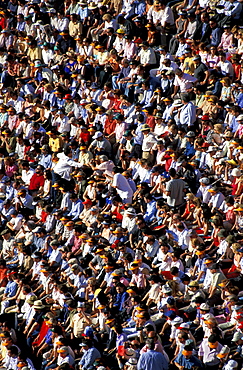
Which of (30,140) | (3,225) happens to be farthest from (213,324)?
(30,140)

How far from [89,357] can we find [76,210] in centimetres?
625

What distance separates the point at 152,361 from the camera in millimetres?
20312

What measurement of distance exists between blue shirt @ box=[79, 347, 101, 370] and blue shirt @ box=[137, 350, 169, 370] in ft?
4.80

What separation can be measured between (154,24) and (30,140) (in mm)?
5379

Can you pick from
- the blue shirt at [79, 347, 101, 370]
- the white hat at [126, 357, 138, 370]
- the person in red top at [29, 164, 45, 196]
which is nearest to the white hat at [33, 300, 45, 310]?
the blue shirt at [79, 347, 101, 370]

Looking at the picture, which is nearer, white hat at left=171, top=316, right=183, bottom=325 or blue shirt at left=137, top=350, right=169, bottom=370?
blue shirt at left=137, top=350, right=169, bottom=370

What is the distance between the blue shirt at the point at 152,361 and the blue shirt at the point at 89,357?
4.80 feet

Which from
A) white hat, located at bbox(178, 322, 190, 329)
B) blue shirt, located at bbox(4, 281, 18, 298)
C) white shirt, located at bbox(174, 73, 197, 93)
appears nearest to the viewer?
white hat, located at bbox(178, 322, 190, 329)

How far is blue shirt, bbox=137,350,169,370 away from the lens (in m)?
20.3

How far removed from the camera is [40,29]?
112ft

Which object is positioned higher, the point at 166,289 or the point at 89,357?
the point at 166,289

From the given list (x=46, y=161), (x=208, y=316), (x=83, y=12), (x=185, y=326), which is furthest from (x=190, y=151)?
(x=83, y=12)

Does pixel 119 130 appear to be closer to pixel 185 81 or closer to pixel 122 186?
pixel 185 81

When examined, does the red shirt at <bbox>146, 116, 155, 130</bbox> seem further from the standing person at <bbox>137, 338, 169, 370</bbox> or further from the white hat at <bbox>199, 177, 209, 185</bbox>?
the standing person at <bbox>137, 338, 169, 370</bbox>
